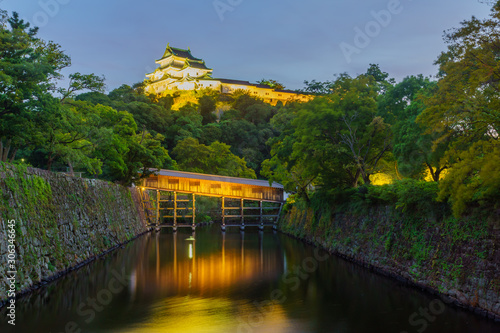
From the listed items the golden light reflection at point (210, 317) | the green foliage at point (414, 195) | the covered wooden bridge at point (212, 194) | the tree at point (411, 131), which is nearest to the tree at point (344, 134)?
the tree at point (411, 131)

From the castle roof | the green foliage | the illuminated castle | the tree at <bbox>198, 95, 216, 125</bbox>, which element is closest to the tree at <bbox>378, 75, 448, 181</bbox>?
the green foliage

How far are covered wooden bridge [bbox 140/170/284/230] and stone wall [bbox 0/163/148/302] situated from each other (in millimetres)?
11900

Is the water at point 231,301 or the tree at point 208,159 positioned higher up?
the tree at point 208,159

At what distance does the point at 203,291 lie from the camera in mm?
13453

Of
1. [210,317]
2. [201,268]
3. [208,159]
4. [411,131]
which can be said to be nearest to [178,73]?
[208,159]

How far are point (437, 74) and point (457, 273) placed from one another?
22.1ft

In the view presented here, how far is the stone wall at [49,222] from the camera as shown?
11058mm

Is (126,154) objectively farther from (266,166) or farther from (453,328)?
(453,328)

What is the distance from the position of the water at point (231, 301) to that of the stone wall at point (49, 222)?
2.28 feet

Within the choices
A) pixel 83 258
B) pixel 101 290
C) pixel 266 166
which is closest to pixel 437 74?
pixel 101 290

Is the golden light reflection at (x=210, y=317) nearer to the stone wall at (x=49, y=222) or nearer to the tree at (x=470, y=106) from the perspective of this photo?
the stone wall at (x=49, y=222)

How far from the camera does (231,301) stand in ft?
39.8

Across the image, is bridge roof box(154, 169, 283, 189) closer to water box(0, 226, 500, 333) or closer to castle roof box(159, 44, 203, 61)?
water box(0, 226, 500, 333)

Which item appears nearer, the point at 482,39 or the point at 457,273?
the point at 482,39
